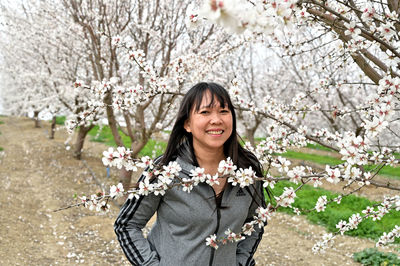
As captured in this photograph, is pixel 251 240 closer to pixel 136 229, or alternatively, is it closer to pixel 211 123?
pixel 136 229

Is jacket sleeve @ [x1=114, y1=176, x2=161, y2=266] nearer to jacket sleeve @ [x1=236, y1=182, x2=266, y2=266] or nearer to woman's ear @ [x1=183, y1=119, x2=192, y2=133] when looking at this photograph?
woman's ear @ [x1=183, y1=119, x2=192, y2=133]

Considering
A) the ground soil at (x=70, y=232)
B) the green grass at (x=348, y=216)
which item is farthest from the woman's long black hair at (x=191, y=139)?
the ground soil at (x=70, y=232)

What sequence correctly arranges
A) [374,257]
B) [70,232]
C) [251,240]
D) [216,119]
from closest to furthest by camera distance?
[216,119] < [251,240] < [374,257] < [70,232]

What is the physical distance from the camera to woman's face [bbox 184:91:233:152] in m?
1.69

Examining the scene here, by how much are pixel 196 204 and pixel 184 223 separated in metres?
0.12

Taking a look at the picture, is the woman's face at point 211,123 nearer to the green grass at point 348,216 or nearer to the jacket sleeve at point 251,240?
the jacket sleeve at point 251,240

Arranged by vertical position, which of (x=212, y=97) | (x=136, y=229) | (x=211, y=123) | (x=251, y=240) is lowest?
(x=251, y=240)

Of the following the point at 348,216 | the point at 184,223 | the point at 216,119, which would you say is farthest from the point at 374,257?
the point at 216,119

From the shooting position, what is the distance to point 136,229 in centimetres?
180

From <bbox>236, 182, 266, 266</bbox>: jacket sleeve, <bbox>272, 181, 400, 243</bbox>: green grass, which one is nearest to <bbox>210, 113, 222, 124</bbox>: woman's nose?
<bbox>236, 182, 266, 266</bbox>: jacket sleeve

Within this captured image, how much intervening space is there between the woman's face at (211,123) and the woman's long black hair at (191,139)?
2cm

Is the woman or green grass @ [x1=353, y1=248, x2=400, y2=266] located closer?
the woman

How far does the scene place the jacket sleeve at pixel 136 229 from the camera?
173 cm

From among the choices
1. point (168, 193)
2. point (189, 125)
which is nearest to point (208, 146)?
point (189, 125)
